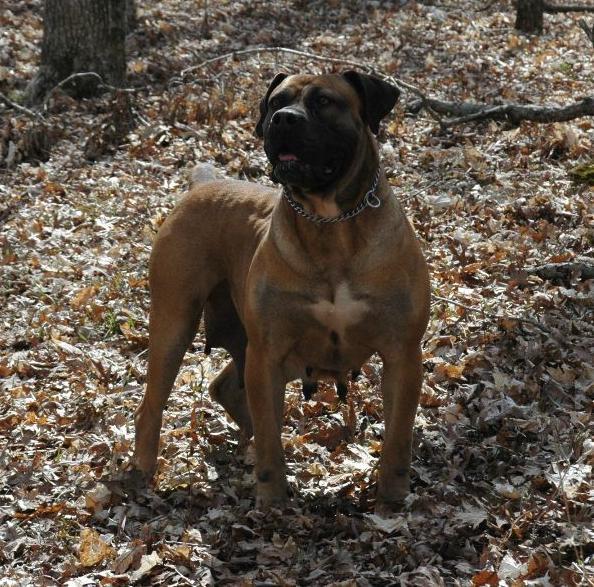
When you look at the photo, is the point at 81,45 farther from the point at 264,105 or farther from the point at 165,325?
the point at 264,105

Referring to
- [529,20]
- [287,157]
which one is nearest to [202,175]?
[287,157]

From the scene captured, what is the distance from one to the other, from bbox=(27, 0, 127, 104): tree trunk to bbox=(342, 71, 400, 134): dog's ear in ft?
24.1

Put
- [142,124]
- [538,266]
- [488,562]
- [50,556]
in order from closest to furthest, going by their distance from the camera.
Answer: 1. [488,562]
2. [50,556]
3. [538,266]
4. [142,124]

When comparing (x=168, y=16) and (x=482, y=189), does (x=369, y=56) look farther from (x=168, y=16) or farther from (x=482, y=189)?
(x=482, y=189)

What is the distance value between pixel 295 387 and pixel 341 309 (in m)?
1.96

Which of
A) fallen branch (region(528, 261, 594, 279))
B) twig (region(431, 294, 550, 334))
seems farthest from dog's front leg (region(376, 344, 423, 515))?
fallen branch (region(528, 261, 594, 279))

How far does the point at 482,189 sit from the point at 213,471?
3988 millimetres

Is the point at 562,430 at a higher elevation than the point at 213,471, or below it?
higher

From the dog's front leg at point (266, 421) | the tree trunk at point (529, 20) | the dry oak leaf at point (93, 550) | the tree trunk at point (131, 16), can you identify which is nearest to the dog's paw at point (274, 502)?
the dog's front leg at point (266, 421)

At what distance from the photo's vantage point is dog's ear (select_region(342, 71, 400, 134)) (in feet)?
14.7

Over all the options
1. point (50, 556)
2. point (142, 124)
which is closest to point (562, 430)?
point (50, 556)

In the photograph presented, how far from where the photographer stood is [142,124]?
10.5 m

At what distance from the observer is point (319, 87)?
4.39 metres

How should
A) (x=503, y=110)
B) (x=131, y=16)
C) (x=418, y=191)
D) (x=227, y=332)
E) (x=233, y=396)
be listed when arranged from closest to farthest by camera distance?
(x=227, y=332)
(x=233, y=396)
(x=503, y=110)
(x=418, y=191)
(x=131, y=16)
